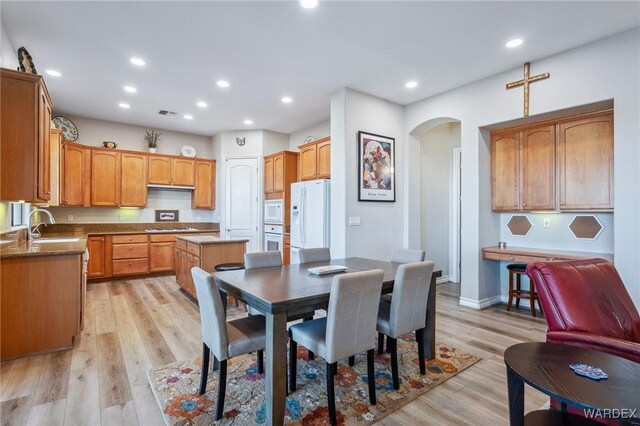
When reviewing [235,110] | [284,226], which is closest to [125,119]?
[235,110]

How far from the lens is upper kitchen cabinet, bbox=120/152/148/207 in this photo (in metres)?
5.86

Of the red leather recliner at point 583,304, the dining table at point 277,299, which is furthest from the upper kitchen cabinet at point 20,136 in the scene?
the red leather recliner at point 583,304

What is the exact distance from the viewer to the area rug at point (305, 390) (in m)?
1.89

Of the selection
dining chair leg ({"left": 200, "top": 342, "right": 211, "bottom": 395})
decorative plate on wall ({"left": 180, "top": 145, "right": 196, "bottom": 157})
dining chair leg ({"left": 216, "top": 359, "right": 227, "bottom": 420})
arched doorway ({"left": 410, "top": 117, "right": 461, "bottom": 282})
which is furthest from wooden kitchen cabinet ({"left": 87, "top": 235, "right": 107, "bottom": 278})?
arched doorway ({"left": 410, "top": 117, "right": 461, "bottom": 282})

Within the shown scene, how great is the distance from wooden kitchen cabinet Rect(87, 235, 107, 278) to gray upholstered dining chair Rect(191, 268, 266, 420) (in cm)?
447

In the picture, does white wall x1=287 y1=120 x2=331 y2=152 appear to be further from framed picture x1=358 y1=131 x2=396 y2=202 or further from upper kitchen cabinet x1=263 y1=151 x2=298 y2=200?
framed picture x1=358 y1=131 x2=396 y2=202

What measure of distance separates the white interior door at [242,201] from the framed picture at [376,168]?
2830 millimetres

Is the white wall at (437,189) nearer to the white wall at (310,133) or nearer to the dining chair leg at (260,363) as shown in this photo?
the white wall at (310,133)

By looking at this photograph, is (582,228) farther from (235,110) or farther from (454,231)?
(235,110)

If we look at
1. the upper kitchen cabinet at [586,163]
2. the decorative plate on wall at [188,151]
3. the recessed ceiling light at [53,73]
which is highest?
the recessed ceiling light at [53,73]

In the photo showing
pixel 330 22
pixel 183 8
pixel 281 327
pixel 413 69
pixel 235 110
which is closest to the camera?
pixel 281 327

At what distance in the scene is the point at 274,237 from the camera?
19.6 ft

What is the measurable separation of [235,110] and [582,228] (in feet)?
16.8

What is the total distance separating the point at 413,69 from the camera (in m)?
3.68
